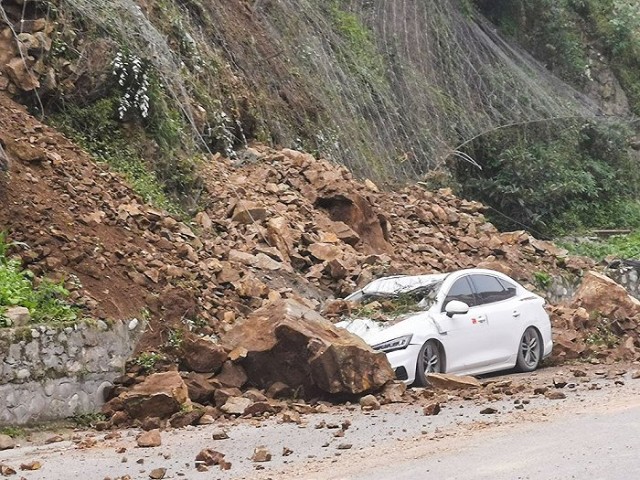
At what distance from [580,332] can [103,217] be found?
25.4ft

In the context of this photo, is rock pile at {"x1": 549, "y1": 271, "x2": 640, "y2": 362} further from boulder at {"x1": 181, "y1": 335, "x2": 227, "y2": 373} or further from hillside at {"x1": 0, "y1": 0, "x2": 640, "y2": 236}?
hillside at {"x1": 0, "y1": 0, "x2": 640, "y2": 236}

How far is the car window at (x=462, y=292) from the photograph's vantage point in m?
13.9

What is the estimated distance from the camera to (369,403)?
11.5 m

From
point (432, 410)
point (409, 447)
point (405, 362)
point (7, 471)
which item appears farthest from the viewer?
point (405, 362)

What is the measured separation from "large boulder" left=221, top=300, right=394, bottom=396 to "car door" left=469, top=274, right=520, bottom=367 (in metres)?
2.38

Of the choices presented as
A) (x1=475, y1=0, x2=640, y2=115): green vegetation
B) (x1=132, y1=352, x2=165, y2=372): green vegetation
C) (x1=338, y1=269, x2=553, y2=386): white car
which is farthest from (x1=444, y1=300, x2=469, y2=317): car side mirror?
(x1=475, y1=0, x2=640, y2=115): green vegetation

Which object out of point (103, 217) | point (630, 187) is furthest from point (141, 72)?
point (630, 187)

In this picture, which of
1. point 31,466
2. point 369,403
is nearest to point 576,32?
point 369,403

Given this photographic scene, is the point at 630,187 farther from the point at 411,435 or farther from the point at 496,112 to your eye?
the point at 411,435

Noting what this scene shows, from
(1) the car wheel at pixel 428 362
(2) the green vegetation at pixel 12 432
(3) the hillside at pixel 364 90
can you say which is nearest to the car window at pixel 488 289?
(1) the car wheel at pixel 428 362

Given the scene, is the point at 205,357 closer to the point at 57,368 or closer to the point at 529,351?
the point at 57,368

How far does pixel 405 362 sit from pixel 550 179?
17.6 metres

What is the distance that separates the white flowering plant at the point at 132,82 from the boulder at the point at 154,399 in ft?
22.4

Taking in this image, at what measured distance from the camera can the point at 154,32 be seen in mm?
18344
